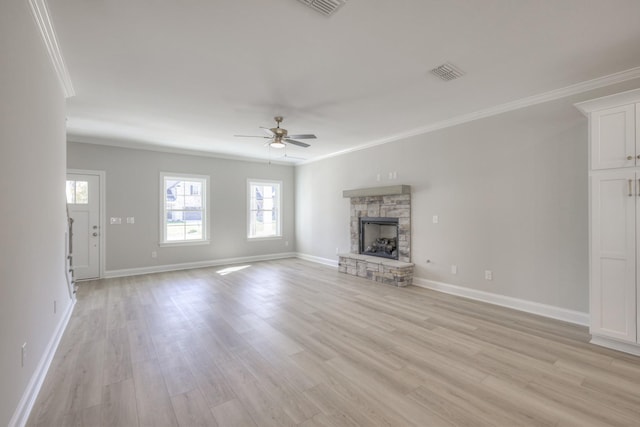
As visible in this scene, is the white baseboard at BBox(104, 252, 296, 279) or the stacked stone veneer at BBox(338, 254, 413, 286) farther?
the white baseboard at BBox(104, 252, 296, 279)

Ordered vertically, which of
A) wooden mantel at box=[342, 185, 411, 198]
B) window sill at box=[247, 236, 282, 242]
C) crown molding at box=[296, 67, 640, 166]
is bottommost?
window sill at box=[247, 236, 282, 242]

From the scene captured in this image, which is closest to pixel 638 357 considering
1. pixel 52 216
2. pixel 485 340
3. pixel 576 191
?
pixel 485 340

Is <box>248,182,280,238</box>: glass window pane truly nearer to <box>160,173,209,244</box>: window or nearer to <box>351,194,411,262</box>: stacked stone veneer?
<box>160,173,209,244</box>: window

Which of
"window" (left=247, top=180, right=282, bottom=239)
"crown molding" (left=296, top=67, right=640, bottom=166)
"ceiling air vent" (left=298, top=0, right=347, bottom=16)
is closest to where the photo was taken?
"ceiling air vent" (left=298, top=0, right=347, bottom=16)

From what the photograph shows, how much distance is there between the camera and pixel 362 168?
6.34 metres

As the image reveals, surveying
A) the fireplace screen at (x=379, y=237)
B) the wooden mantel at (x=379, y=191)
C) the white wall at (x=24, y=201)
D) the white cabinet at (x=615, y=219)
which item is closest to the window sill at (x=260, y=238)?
the wooden mantel at (x=379, y=191)

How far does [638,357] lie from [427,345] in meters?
1.87

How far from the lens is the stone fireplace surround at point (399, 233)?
204 inches

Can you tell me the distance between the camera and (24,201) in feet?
6.52

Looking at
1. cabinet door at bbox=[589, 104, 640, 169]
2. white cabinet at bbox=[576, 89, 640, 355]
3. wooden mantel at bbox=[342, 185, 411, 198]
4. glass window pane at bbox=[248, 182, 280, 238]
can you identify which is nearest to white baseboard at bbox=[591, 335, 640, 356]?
white cabinet at bbox=[576, 89, 640, 355]

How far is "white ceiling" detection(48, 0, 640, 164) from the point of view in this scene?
2154 mm

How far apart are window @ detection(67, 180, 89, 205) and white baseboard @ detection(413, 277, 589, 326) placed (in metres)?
6.54

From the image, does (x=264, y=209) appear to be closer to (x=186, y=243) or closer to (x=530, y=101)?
(x=186, y=243)

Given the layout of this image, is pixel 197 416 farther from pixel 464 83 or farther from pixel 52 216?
pixel 464 83
